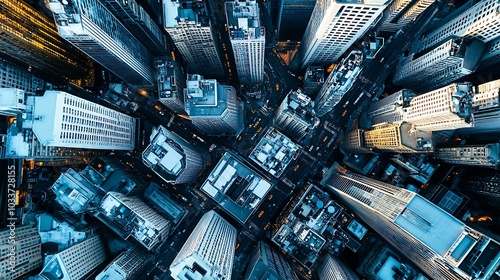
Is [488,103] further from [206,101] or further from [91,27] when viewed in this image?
[91,27]

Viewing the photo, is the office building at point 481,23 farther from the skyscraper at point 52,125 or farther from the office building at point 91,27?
the skyscraper at point 52,125

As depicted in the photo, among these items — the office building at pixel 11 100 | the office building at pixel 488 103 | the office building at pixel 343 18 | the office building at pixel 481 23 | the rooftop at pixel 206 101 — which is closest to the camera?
the office building at pixel 343 18

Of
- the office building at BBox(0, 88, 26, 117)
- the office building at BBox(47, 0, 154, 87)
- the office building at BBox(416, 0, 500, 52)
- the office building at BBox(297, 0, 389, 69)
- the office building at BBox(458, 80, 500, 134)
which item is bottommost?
the office building at BBox(0, 88, 26, 117)

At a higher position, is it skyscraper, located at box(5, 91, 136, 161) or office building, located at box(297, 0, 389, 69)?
office building, located at box(297, 0, 389, 69)

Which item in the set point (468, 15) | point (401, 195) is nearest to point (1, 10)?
point (401, 195)

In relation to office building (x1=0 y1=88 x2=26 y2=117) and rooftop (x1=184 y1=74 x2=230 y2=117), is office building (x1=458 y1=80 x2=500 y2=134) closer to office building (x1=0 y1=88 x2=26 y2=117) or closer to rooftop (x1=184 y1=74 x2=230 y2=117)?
rooftop (x1=184 y1=74 x2=230 y2=117)

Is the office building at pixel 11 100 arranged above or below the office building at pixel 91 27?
below

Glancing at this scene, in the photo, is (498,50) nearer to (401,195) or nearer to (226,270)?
(401,195)

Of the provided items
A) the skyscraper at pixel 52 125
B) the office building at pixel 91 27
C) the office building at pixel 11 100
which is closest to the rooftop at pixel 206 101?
the office building at pixel 91 27

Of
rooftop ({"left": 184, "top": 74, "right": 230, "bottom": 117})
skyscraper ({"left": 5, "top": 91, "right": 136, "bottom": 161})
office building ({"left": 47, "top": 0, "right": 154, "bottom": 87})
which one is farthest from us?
rooftop ({"left": 184, "top": 74, "right": 230, "bottom": 117})

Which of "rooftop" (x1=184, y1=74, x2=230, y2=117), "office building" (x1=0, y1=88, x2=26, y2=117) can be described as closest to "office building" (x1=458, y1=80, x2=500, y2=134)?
"rooftop" (x1=184, y1=74, x2=230, y2=117)

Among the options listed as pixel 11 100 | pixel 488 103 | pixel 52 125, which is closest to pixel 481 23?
pixel 488 103
